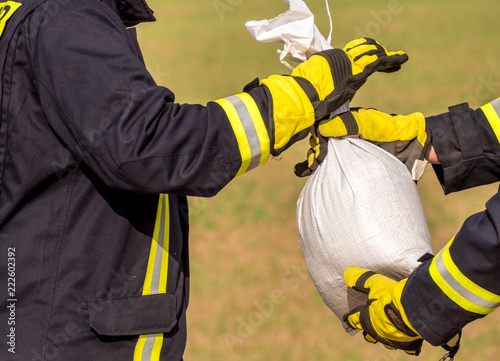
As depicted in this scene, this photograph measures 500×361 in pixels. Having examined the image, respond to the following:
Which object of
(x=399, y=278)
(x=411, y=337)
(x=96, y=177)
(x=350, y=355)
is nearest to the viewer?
(x=96, y=177)

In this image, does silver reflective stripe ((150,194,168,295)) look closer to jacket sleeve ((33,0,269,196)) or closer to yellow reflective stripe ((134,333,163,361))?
yellow reflective stripe ((134,333,163,361))

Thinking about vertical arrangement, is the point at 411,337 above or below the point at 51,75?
below

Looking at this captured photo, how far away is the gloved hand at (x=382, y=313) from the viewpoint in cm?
166

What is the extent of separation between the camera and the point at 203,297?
3785mm

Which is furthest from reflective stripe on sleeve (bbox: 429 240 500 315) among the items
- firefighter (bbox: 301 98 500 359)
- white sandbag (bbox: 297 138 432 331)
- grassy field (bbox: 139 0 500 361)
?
grassy field (bbox: 139 0 500 361)

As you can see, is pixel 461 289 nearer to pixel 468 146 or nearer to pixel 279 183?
pixel 468 146

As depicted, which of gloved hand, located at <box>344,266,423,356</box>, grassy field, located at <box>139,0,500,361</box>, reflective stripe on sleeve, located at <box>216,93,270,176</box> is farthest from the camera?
grassy field, located at <box>139,0,500,361</box>

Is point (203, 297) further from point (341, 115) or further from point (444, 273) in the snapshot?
point (444, 273)

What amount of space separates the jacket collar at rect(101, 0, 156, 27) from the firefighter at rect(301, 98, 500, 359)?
25.0 inches

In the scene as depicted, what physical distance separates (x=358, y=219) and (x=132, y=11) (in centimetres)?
91

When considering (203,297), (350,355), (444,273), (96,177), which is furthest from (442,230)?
(96,177)

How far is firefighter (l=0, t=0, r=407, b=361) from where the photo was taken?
1.44m

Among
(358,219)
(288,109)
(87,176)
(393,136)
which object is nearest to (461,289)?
(358,219)

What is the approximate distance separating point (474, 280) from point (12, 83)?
1168 mm
